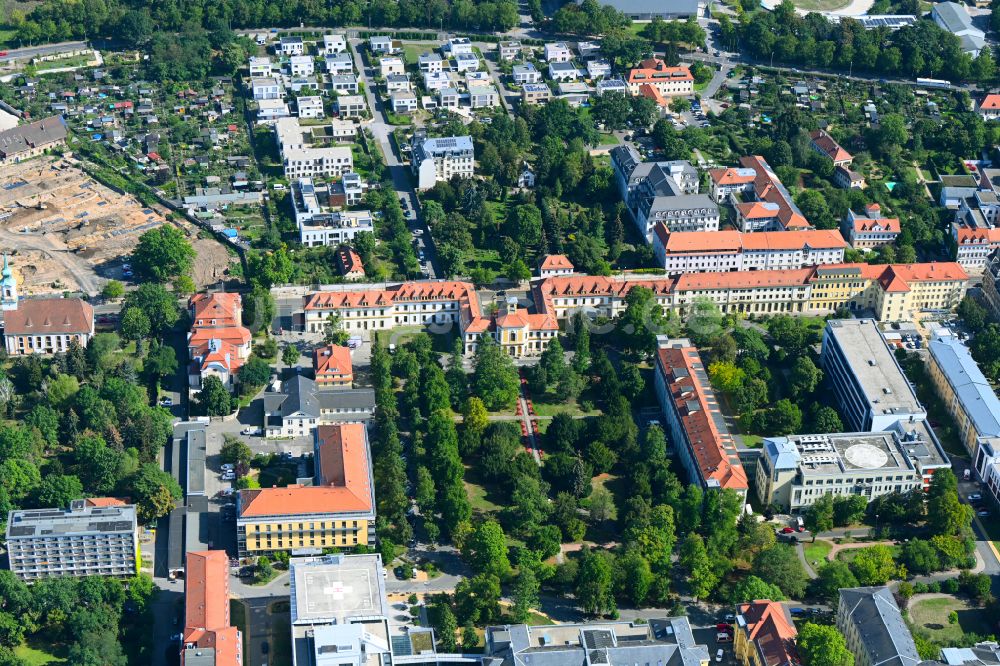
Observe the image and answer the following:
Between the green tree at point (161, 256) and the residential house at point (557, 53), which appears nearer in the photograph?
the green tree at point (161, 256)

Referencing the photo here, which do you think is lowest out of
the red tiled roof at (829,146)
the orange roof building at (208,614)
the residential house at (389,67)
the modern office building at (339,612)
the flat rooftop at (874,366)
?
the residential house at (389,67)

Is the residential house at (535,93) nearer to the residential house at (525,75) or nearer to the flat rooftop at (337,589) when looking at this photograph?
the residential house at (525,75)

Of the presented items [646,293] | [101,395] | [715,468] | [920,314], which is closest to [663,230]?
[646,293]

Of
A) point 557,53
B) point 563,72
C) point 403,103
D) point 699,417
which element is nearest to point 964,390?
point 699,417

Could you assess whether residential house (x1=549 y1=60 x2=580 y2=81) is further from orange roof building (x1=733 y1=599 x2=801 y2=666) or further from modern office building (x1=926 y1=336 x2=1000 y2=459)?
Result: orange roof building (x1=733 y1=599 x2=801 y2=666)

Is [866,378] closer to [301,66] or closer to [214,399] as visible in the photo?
[214,399]

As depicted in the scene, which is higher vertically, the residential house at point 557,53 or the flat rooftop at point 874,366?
the flat rooftop at point 874,366

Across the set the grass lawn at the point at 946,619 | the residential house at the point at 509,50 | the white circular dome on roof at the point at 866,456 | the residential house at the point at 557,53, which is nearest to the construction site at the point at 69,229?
the residential house at the point at 509,50

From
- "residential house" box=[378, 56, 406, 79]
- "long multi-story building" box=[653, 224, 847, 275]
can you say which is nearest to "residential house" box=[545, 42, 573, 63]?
"residential house" box=[378, 56, 406, 79]
